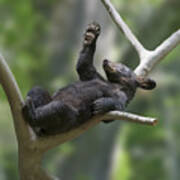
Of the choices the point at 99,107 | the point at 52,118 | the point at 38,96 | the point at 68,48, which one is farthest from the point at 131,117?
the point at 68,48

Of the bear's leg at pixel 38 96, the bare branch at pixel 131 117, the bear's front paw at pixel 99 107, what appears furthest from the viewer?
the bear's leg at pixel 38 96

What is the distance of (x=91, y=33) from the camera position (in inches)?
88.4

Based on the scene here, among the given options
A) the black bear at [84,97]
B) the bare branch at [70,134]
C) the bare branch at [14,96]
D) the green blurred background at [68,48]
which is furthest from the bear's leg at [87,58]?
the green blurred background at [68,48]

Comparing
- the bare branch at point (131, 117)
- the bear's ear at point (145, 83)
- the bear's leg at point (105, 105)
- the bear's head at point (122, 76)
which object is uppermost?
the bare branch at point (131, 117)

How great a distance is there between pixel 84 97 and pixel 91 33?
0.29 meters

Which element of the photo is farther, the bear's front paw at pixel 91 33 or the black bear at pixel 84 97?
the bear's front paw at pixel 91 33

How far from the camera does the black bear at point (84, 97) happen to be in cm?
194

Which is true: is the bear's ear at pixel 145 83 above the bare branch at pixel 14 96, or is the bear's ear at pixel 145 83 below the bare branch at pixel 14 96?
below

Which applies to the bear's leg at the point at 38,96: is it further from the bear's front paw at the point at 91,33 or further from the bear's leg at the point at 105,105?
the bear's front paw at the point at 91,33

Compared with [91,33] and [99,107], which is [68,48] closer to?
[91,33]

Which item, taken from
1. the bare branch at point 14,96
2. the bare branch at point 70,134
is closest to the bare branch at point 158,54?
the bare branch at point 70,134

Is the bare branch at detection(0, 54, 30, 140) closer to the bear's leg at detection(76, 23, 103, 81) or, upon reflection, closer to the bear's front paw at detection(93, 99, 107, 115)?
the bear's front paw at detection(93, 99, 107, 115)

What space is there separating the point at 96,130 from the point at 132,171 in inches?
97.6

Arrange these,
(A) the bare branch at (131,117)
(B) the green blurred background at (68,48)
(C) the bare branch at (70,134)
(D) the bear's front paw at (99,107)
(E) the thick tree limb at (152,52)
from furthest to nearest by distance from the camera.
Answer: (B) the green blurred background at (68,48)
(E) the thick tree limb at (152,52)
(D) the bear's front paw at (99,107)
(C) the bare branch at (70,134)
(A) the bare branch at (131,117)
